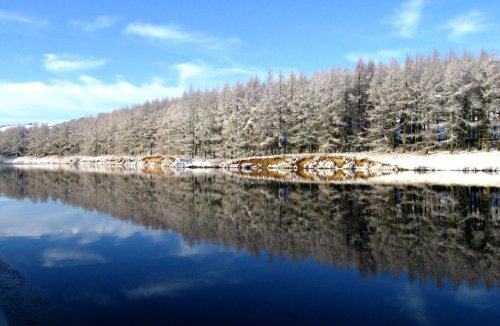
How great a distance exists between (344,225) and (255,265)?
645cm

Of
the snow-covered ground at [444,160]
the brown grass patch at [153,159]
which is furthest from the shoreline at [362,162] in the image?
the brown grass patch at [153,159]

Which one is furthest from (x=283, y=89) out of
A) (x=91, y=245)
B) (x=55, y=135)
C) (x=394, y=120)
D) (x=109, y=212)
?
(x=55, y=135)

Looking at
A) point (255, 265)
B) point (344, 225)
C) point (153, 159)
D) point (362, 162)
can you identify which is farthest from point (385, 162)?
point (153, 159)

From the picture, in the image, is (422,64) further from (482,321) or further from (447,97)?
(482,321)

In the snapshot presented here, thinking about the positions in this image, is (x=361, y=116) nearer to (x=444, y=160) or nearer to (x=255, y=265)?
(x=444, y=160)

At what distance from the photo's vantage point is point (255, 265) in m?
11.1

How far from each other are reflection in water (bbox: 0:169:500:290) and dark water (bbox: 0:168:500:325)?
76mm

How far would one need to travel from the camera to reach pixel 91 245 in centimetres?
1384

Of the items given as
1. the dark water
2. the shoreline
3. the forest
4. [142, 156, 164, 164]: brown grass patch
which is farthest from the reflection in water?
[142, 156, 164, 164]: brown grass patch

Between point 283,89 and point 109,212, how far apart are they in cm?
6056

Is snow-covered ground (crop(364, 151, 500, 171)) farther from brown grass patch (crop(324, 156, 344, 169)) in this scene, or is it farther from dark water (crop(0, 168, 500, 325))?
dark water (crop(0, 168, 500, 325))

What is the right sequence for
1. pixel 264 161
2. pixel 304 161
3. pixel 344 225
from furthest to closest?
pixel 264 161 → pixel 304 161 → pixel 344 225

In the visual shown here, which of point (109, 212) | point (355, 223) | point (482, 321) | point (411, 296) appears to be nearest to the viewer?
point (482, 321)

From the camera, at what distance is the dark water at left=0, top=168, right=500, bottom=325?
7758 mm
